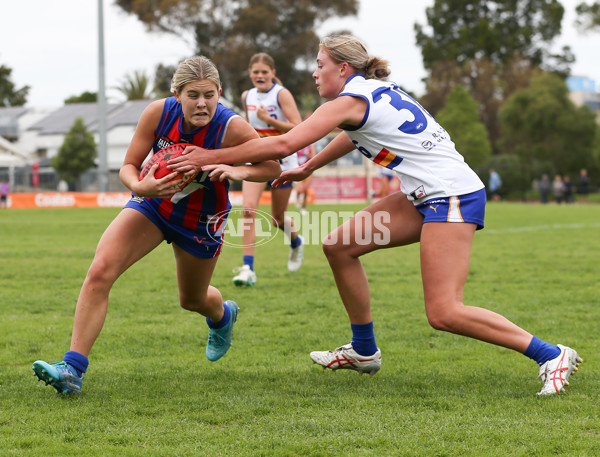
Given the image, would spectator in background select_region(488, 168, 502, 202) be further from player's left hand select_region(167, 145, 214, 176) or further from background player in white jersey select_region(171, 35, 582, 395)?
player's left hand select_region(167, 145, 214, 176)

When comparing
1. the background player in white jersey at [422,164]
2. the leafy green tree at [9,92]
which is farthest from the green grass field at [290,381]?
the leafy green tree at [9,92]

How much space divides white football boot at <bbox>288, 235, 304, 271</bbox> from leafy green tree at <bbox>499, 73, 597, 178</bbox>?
39143 mm

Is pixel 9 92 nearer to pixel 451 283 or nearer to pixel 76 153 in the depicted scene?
pixel 76 153

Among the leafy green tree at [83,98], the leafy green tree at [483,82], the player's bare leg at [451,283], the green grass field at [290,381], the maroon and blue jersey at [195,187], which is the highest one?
the leafy green tree at [83,98]

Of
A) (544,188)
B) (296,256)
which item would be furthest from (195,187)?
(544,188)

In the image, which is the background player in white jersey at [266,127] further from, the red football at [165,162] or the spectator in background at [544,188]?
the spectator in background at [544,188]

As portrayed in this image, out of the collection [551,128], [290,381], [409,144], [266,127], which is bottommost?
[290,381]

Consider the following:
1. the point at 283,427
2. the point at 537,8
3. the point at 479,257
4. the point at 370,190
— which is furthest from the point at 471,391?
the point at 537,8

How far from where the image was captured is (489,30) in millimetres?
59375

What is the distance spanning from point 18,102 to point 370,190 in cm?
6086

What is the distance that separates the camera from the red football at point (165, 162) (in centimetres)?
416

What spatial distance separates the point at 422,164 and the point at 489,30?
58793 millimetres

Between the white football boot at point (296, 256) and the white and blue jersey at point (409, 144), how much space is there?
521cm

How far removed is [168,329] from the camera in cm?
623
